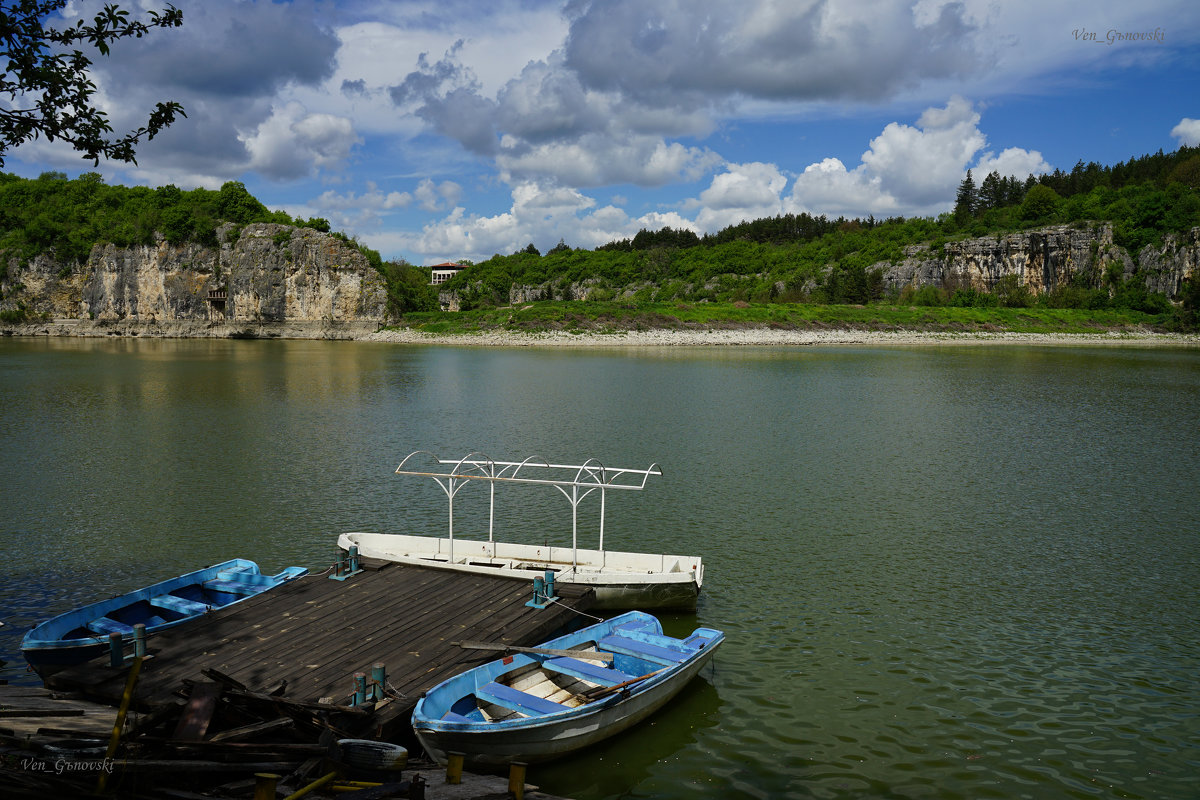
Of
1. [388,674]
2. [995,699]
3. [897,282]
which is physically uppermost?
[897,282]

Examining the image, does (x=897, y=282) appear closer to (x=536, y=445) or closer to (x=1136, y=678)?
(x=536, y=445)

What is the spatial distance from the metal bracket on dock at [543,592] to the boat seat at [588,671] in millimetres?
2145

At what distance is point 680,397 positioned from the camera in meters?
46.4

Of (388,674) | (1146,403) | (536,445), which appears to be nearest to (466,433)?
(536,445)

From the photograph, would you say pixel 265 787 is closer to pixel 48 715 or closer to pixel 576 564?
pixel 48 715

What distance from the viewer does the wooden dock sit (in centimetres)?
1011

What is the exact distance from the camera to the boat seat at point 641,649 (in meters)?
11.4

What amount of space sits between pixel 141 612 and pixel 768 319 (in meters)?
115

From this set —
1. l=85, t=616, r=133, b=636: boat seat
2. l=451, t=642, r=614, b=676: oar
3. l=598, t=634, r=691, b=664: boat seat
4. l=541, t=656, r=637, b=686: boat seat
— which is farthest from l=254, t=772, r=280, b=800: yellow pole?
l=85, t=616, r=133, b=636: boat seat

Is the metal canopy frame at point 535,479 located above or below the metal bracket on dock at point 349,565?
above

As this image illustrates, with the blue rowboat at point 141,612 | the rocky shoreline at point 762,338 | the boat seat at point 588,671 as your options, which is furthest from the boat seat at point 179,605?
the rocky shoreline at point 762,338

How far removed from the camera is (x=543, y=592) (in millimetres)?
13609

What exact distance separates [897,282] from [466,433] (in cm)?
14535

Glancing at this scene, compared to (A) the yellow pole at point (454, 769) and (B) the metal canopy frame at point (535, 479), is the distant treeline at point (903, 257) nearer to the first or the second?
(B) the metal canopy frame at point (535, 479)
